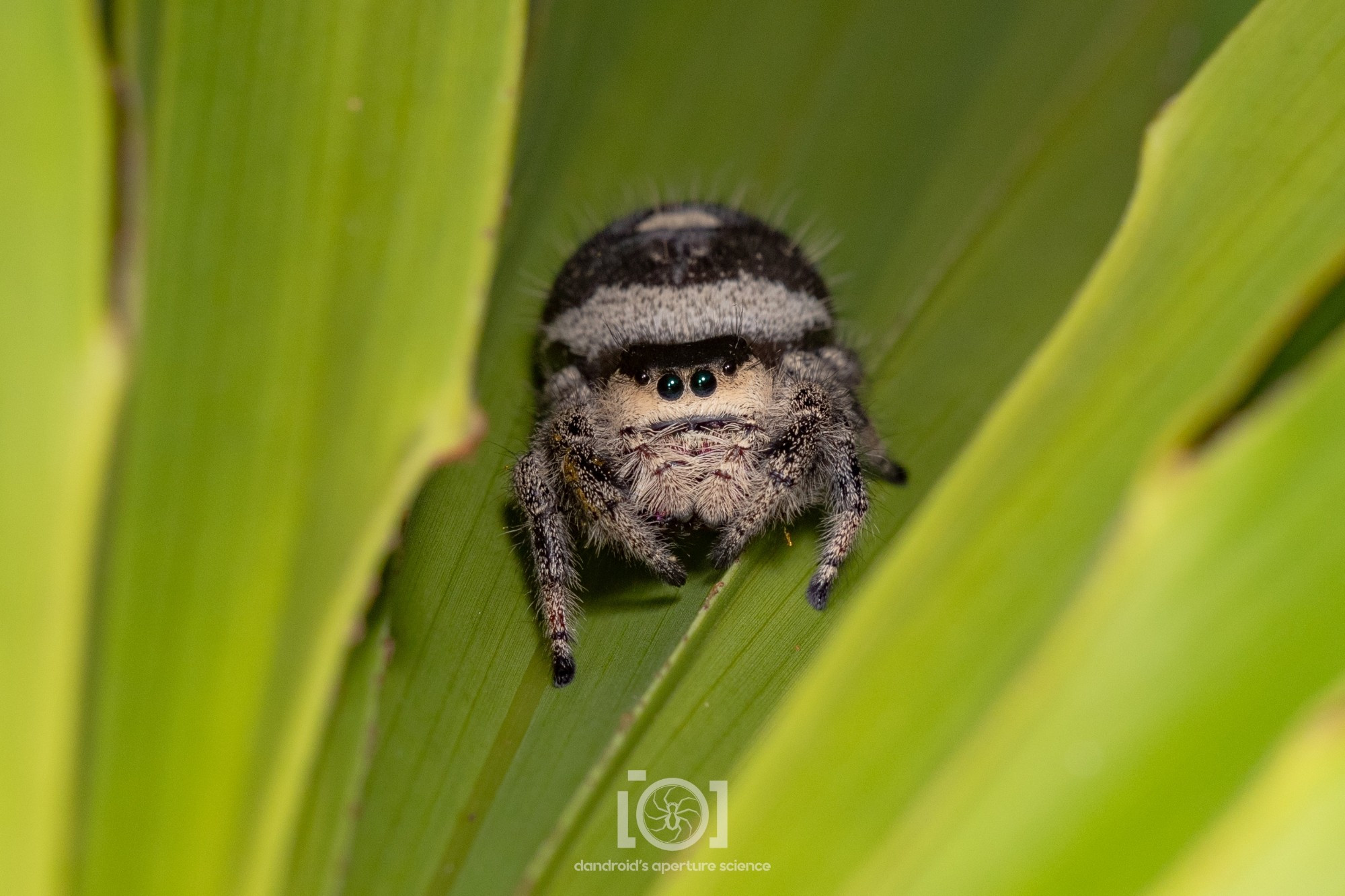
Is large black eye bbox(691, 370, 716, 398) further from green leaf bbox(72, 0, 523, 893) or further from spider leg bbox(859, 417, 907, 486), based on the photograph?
green leaf bbox(72, 0, 523, 893)

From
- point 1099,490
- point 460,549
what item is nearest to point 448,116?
point 1099,490

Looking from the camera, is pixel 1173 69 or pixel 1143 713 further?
pixel 1173 69

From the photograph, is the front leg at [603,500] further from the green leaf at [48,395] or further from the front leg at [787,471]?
the green leaf at [48,395]

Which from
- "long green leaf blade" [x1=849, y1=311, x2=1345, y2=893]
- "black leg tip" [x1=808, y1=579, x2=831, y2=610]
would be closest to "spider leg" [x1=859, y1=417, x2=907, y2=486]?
"black leg tip" [x1=808, y1=579, x2=831, y2=610]

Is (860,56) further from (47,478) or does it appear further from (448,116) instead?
(47,478)

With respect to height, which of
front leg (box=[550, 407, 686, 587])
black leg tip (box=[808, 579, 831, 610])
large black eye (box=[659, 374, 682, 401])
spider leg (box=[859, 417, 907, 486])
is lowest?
front leg (box=[550, 407, 686, 587])
